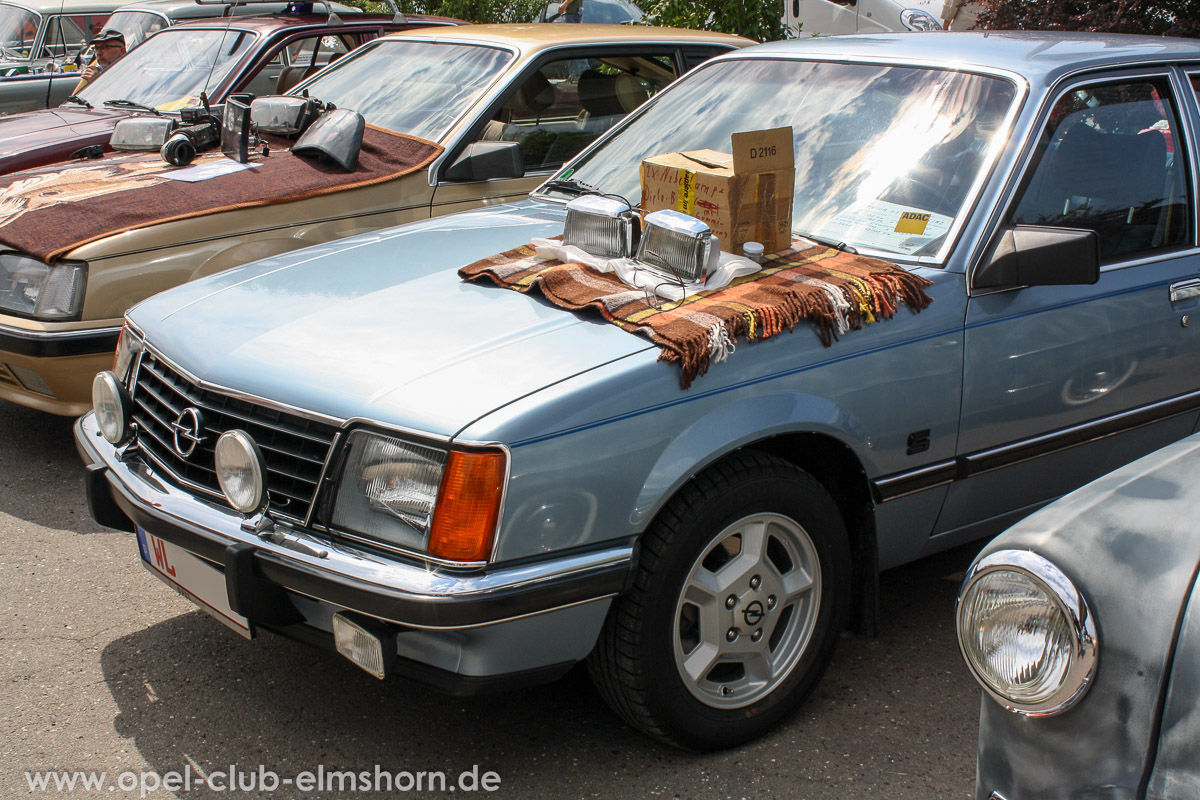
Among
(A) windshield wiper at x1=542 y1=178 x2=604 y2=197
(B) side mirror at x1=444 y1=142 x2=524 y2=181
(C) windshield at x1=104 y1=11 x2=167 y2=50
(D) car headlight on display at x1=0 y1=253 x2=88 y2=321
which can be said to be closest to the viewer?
(A) windshield wiper at x1=542 y1=178 x2=604 y2=197

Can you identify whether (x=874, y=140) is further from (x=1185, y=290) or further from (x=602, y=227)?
(x=1185, y=290)

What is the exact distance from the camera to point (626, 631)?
2.42 m

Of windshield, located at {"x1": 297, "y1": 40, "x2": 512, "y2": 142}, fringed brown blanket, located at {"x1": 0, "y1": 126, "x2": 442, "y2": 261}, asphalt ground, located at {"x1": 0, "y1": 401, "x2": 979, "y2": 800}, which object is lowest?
asphalt ground, located at {"x1": 0, "y1": 401, "x2": 979, "y2": 800}

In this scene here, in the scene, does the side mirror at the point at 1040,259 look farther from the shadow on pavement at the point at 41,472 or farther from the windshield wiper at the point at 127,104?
the windshield wiper at the point at 127,104

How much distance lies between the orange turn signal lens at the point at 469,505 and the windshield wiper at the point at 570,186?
1.72 metres

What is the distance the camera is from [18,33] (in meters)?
10.9

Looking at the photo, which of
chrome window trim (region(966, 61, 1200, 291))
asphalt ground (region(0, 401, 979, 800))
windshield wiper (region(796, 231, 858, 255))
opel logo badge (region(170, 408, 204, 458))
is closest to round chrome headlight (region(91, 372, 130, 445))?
opel logo badge (region(170, 408, 204, 458))

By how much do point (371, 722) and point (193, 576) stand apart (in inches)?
24.1

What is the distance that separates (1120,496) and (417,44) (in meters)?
4.82

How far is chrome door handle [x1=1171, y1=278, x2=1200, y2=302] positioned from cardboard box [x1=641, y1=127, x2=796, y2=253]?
3.96 ft

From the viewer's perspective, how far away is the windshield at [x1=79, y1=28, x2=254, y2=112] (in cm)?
658

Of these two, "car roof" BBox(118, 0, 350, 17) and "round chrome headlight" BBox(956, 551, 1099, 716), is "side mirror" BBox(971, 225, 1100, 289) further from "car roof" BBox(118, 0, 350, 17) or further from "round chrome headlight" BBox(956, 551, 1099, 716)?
"car roof" BBox(118, 0, 350, 17)

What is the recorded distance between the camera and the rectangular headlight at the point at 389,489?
2227mm

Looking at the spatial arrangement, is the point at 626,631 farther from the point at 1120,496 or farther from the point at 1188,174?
the point at 1188,174
